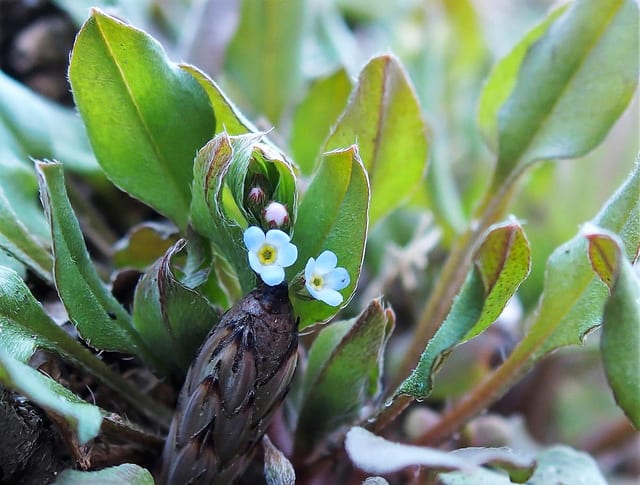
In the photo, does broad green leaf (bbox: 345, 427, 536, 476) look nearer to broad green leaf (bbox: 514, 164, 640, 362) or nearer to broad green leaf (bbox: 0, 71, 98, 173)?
broad green leaf (bbox: 514, 164, 640, 362)

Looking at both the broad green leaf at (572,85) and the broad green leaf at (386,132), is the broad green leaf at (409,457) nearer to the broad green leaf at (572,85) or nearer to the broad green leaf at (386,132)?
the broad green leaf at (386,132)

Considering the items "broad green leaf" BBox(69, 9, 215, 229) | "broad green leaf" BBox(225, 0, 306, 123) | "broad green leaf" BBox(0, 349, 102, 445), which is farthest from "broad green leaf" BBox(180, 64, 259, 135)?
"broad green leaf" BBox(225, 0, 306, 123)

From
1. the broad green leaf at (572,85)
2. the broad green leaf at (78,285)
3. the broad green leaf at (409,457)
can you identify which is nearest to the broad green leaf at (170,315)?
the broad green leaf at (78,285)

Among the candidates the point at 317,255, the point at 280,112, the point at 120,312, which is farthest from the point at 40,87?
the point at 317,255

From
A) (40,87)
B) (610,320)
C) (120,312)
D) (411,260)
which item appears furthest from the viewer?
(40,87)

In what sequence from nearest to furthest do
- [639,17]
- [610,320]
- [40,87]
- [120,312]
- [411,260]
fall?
[610,320] → [120,312] → [639,17] → [411,260] → [40,87]

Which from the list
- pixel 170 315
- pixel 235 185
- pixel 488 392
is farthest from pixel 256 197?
pixel 488 392

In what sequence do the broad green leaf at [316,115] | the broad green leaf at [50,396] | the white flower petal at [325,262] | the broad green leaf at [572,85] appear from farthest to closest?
the broad green leaf at [316,115] → the broad green leaf at [572,85] → the white flower petal at [325,262] → the broad green leaf at [50,396]

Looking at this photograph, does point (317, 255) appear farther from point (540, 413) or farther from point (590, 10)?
point (540, 413)
